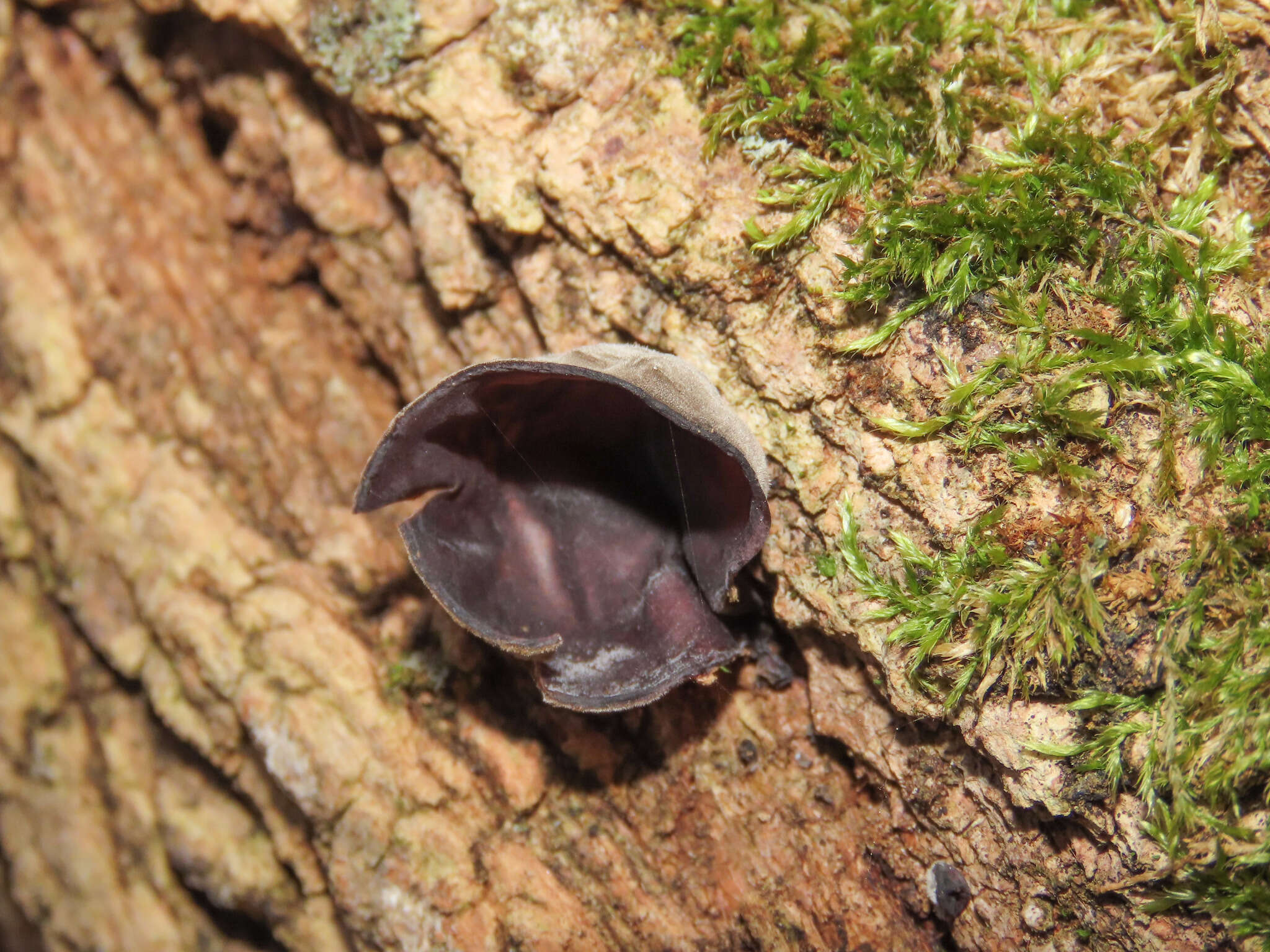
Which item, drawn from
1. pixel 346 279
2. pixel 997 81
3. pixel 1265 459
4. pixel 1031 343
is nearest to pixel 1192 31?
pixel 997 81

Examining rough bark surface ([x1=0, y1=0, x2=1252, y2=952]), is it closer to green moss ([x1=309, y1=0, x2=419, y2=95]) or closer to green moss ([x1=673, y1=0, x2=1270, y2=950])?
green moss ([x1=309, y1=0, x2=419, y2=95])

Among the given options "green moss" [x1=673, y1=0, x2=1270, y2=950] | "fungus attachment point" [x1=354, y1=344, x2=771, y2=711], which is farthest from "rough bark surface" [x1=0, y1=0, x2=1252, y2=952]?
"fungus attachment point" [x1=354, y1=344, x2=771, y2=711]

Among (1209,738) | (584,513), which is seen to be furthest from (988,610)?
(584,513)

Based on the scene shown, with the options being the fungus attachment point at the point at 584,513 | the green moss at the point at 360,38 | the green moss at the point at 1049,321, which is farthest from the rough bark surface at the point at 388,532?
the fungus attachment point at the point at 584,513

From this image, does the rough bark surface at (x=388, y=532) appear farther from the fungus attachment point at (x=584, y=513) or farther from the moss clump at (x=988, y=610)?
the fungus attachment point at (x=584, y=513)

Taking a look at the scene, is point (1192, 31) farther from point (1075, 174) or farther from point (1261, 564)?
point (1261, 564)

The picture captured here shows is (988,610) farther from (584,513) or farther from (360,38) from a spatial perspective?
(360,38)
